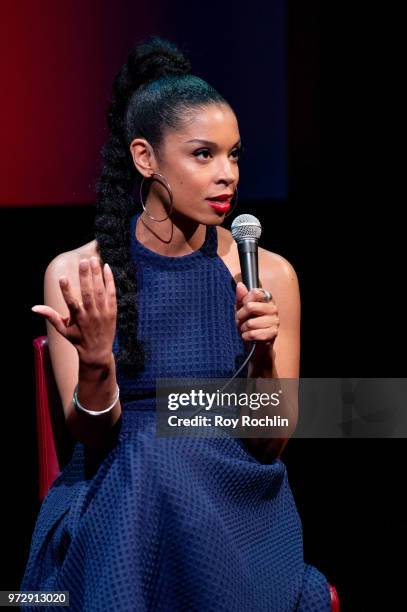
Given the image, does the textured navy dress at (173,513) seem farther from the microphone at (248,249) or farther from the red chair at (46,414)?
the microphone at (248,249)

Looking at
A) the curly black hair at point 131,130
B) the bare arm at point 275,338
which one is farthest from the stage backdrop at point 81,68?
the bare arm at point 275,338

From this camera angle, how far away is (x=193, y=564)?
1.26m

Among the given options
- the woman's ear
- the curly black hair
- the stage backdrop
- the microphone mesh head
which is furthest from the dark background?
the microphone mesh head

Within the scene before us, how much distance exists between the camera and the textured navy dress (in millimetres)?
1261

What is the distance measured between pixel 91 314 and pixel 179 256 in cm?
44

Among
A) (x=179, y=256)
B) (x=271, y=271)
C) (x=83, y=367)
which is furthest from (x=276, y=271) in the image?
(x=83, y=367)

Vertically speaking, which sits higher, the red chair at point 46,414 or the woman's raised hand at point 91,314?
the woman's raised hand at point 91,314

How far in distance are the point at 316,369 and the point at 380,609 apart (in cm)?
65

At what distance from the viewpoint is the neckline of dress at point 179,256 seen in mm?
1703

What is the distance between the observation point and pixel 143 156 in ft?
5.41

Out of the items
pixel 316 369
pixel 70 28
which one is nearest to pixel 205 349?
pixel 316 369

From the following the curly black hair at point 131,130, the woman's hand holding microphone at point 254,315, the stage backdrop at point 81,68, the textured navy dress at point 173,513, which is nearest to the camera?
the textured navy dress at point 173,513

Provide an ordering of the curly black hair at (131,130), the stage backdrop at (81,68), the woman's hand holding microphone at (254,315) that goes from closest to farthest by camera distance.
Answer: the woman's hand holding microphone at (254,315), the curly black hair at (131,130), the stage backdrop at (81,68)

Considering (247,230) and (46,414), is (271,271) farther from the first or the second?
(46,414)
